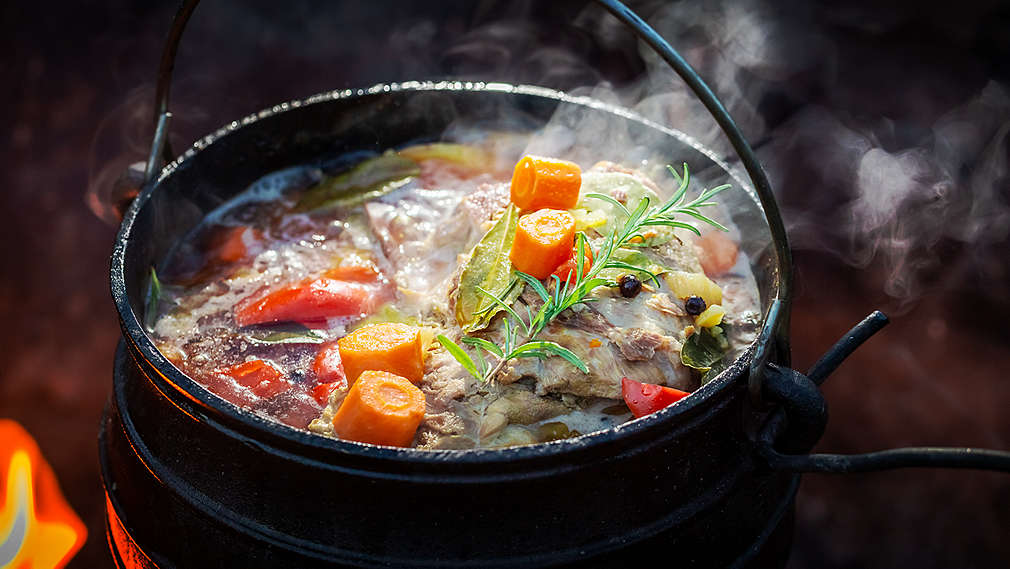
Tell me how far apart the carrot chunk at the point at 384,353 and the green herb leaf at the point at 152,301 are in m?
0.85

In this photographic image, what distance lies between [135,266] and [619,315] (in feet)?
5.19

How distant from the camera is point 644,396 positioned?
2.21 m

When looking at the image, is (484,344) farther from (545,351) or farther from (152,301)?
(152,301)

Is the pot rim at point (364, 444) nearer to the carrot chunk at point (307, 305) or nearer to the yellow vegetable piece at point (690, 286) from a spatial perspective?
the yellow vegetable piece at point (690, 286)

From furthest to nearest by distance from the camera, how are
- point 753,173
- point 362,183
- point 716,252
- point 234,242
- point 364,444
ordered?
1. point 362,183
2. point 234,242
3. point 716,252
4. point 753,173
5. point 364,444

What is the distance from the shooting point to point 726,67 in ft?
19.9

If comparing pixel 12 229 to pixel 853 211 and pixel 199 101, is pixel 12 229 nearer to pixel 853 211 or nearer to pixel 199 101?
pixel 199 101

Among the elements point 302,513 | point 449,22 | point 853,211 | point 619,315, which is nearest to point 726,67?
point 853,211

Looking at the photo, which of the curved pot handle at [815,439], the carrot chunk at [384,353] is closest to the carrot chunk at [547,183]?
the carrot chunk at [384,353]

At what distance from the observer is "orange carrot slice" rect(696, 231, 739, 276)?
9.50 ft

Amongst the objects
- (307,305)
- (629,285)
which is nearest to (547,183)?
(629,285)

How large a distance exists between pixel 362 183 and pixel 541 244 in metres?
1.35

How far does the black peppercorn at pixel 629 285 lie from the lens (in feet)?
7.79

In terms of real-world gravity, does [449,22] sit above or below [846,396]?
above
